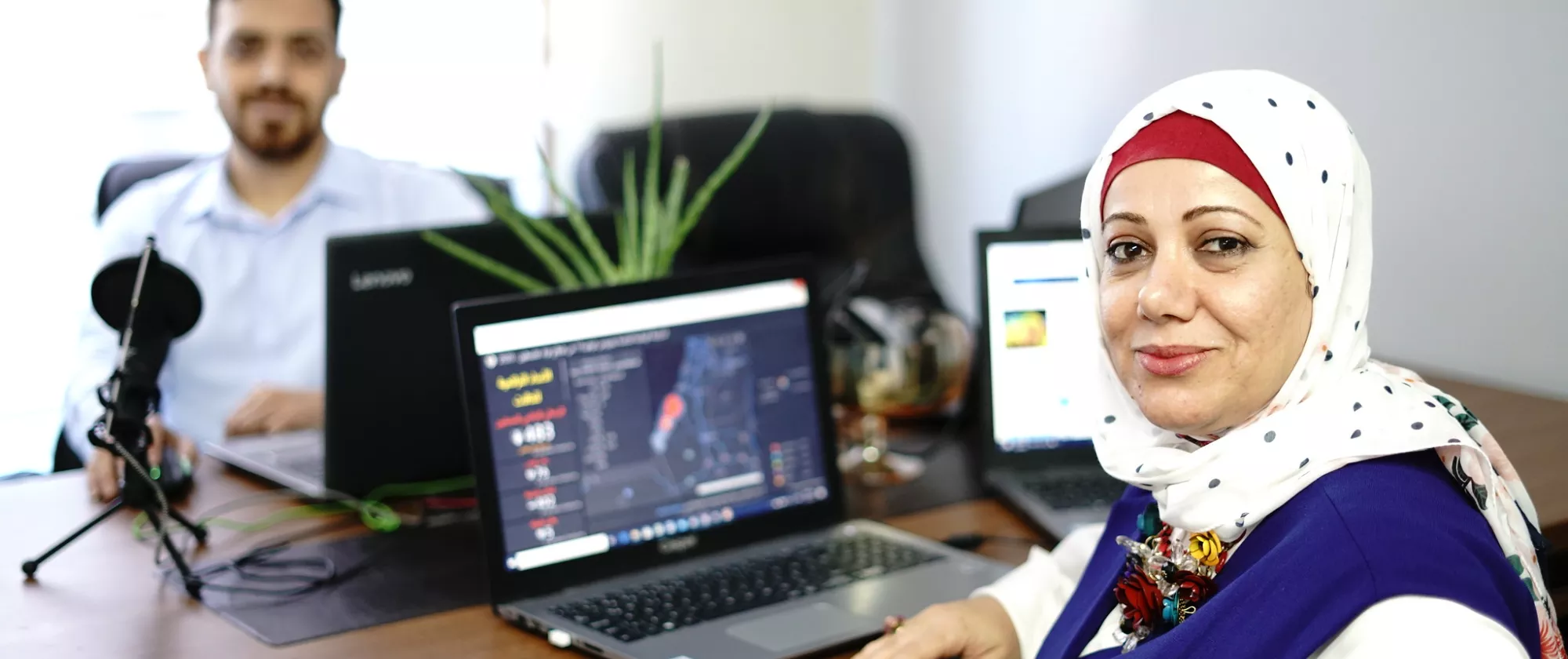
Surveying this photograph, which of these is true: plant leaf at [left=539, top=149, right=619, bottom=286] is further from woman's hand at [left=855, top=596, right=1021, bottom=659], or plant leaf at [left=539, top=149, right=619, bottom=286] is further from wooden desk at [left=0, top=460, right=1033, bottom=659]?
woman's hand at [left=855, top=596, right=1021, bottom=659]

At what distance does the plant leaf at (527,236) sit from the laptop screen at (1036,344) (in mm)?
528

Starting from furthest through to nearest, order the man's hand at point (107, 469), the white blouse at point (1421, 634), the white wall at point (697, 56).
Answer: the white wall at point (697, 56) < the man's hand at point (107, 469) < the white blouse at point (1421, 634)

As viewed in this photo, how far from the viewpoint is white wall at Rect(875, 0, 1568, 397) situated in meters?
1.88

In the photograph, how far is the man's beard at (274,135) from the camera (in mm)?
2488

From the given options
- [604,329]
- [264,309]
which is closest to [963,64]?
[264,309]

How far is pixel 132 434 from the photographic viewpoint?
5.07 ft

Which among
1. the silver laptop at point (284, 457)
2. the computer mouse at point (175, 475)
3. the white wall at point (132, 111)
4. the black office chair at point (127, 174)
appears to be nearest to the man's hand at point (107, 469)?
the computer mouse at point (175, 475)

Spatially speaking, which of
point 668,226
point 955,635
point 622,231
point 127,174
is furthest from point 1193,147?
point 127,174

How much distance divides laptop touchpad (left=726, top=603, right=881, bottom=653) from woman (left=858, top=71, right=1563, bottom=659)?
12.4 inches

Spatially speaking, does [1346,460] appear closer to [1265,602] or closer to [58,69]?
[1265,602]

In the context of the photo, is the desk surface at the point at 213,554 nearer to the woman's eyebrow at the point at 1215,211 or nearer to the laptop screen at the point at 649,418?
the laptop screen at the point at 649,418

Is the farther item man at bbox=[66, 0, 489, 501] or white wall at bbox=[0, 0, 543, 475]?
white wall at bbox=[0, 0, 543, 475]

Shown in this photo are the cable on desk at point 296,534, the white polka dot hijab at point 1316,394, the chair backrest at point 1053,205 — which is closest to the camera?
the white polka dot hijab at point 1316,394

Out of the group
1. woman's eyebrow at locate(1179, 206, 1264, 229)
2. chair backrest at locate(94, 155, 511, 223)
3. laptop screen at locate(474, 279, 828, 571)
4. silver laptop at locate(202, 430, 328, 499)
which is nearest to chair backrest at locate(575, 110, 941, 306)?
chair backrest at locate(94, 155, 511, 223)
